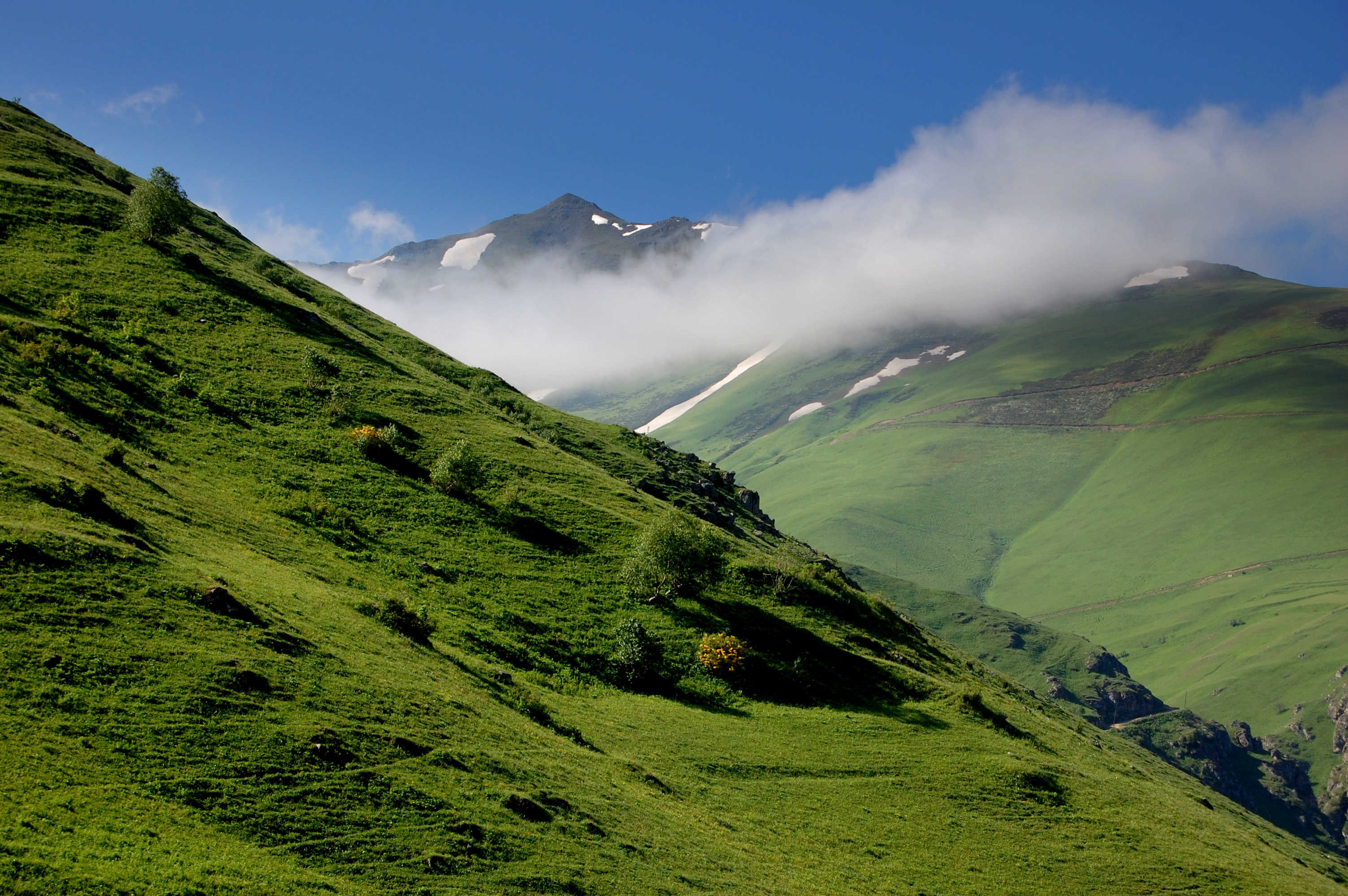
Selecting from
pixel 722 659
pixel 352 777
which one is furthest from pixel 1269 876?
pixel 352 777

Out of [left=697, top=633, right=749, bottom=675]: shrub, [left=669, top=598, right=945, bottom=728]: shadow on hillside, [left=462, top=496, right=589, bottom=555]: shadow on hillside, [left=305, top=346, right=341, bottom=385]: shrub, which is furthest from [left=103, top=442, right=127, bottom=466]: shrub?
[left=697, top=633, right=749, bottom=675]: shrub

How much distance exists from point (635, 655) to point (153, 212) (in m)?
74.4

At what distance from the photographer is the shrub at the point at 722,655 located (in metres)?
54.6

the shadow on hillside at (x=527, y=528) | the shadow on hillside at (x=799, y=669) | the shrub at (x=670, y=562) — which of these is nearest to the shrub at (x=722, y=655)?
the shadow on hillside at (x=799, y=669)

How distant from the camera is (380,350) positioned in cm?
9231

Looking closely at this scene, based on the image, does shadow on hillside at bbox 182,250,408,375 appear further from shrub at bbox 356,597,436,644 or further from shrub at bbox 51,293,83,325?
shrub at bbox 356,597,436,644

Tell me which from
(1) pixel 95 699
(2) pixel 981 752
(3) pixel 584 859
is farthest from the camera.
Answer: (2) pixel 981 752

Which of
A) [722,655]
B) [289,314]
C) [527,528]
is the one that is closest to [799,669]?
[722,655]

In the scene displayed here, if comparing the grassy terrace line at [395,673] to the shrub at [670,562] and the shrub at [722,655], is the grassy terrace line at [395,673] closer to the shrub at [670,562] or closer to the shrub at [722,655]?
the shrub at [722,655]

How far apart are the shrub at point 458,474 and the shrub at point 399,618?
21725 mm

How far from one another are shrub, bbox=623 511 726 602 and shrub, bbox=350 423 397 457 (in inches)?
912

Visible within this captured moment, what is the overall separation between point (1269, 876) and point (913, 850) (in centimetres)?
3008

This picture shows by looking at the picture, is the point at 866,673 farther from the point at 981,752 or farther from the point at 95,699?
the point at 95,699

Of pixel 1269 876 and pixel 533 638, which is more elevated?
pixel 533 638
